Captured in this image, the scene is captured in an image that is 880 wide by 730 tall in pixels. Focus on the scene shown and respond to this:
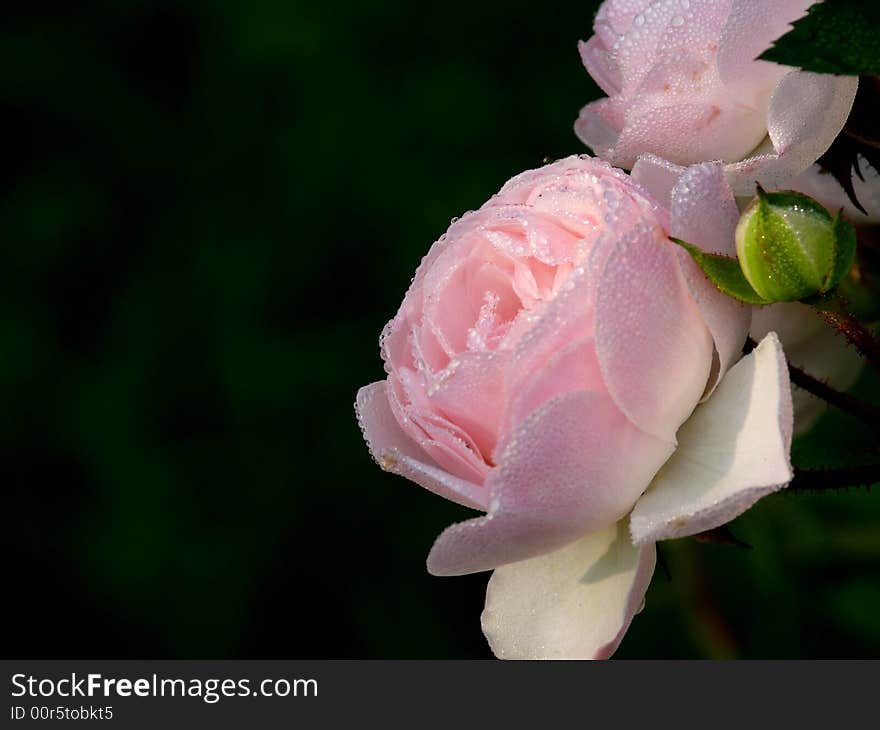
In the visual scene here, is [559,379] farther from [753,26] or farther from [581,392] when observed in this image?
[753,26]

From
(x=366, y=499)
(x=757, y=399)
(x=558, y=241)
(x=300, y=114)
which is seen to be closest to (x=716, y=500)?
(x=757, y=399)

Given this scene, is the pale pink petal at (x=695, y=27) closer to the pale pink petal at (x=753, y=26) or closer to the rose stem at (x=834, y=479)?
the pale pink petal at (x=753, y=26)

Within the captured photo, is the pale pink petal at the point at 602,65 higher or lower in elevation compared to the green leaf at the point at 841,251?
higher

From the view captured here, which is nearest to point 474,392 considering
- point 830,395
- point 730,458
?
point 730,458

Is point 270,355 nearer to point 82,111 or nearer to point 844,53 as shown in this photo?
point 82,111

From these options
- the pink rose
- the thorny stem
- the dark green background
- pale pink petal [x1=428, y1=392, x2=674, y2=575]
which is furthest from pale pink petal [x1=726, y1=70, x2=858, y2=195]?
the dark green background

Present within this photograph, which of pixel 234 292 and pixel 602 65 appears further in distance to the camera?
pixel 234 292

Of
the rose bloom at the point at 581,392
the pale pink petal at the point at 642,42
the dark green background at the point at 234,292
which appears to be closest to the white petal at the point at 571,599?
the rose bloom at the point at 581,392
